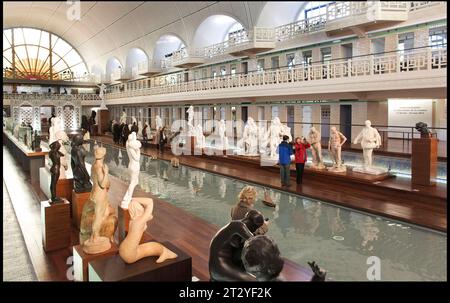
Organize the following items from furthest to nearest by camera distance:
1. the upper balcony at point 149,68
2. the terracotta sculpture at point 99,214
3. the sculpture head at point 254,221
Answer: the upper balcony at point 149,68 → the terracotta sculpture at point 99,214 → the sculpture head at point 254,221

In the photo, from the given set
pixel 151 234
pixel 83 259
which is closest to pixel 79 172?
pixel 151 234

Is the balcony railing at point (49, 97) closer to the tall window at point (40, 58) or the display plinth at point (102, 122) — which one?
the tall window at point (40, 58)

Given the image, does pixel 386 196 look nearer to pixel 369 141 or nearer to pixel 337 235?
pixel 369 141

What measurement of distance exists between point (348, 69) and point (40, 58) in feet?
147

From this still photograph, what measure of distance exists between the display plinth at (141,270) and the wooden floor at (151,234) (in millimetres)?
644

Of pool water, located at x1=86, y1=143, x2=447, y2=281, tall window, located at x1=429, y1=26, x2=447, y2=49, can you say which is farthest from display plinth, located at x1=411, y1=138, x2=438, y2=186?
tall window, located at x1=429, y1=26, x2=447, y2=49

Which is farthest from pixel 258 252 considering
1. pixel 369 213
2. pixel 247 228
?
pixel 369 213

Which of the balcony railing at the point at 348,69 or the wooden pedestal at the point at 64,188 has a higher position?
the balcony railing at the point at 348,69

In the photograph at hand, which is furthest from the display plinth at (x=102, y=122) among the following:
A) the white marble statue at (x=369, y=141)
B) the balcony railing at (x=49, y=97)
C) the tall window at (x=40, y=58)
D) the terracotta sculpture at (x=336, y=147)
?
the white marble statue at (x=369, y=141)

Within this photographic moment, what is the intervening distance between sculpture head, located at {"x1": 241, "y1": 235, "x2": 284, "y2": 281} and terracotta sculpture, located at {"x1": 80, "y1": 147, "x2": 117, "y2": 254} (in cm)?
213

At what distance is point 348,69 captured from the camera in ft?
41.0

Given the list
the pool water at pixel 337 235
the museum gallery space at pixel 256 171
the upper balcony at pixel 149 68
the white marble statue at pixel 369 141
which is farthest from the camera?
the upper balcony at pixel 149 68

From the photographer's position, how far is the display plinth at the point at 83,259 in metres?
3.71

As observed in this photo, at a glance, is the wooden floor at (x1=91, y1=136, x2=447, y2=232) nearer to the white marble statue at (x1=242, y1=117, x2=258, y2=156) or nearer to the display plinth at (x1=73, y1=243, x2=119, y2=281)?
the white marble statue at (x1=242, y1=117, x2=258, y2=156)
